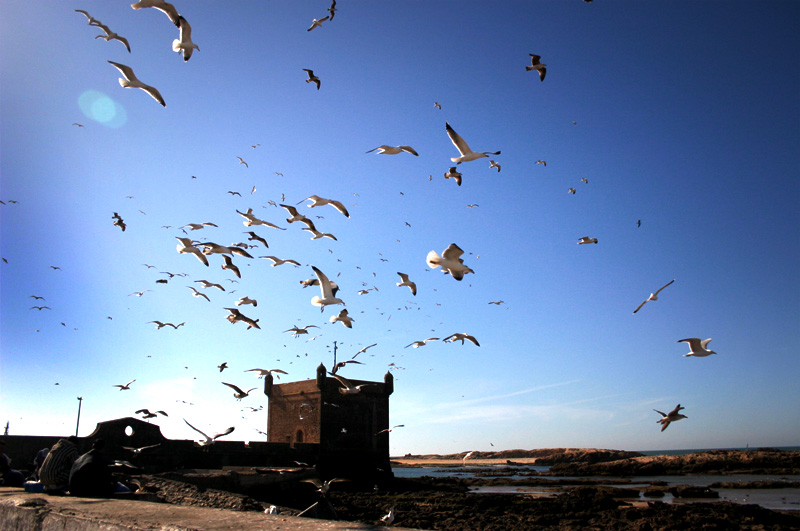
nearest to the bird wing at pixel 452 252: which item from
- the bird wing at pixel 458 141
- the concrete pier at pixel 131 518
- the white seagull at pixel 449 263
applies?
the white seagull at pixel 449 263

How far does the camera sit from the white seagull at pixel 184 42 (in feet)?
24.9

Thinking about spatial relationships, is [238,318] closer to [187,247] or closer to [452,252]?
[187,247]

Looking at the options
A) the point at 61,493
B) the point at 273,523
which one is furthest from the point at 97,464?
the point at 273,523

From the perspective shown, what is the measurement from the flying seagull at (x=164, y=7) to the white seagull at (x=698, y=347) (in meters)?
9.59

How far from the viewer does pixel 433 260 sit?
24.9 ft

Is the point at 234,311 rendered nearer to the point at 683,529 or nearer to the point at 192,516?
the point at 192,516

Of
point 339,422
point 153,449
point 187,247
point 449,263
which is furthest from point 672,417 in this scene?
point 339,422

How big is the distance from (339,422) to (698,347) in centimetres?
2513

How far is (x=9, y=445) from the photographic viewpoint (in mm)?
14883

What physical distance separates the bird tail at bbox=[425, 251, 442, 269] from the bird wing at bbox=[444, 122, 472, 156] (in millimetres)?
1774

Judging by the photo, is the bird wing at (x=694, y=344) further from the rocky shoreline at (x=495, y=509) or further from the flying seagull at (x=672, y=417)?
the rocky shoreline at (x=495, y=509)

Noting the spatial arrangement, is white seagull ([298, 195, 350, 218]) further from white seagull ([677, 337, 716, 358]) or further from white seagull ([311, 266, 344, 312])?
white seagull ([677, 337, 716, 358])

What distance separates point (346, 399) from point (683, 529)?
806 inches

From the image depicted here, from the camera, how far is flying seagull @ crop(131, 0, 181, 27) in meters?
6.95
